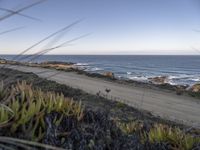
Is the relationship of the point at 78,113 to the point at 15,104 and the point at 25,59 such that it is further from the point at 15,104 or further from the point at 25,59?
the point at 25,59

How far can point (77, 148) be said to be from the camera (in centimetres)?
249

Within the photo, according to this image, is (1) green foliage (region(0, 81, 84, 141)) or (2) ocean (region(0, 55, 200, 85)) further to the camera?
(2) ocean (region(0, 55, 200, 85))

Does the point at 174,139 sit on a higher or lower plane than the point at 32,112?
lower

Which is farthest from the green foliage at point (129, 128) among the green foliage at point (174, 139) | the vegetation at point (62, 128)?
the vegetation at point (62, 128)

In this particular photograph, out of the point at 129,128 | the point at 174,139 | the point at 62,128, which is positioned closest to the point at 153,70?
the point at 129,128

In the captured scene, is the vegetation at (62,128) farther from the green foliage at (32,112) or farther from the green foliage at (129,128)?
the green foliage at (129,128)

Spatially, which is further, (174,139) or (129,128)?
(129,128)

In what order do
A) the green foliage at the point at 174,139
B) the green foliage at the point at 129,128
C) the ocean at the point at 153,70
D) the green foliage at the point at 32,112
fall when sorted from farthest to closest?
the ocean at the point at 153,70, the green foliage at the point at 129,128, the green foliage at the point at 174,139, the green foliage at the point at 32,112

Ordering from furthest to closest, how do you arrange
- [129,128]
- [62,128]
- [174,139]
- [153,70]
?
1. [153,70]
2. [129,128]
3. [174,139]
4. [62,128]

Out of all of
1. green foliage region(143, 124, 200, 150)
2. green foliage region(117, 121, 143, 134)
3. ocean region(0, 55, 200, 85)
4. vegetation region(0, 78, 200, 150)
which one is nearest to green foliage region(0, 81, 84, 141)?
vegetation region(0, 78, 200, 150)

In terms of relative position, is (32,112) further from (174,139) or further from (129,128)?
(129,128)

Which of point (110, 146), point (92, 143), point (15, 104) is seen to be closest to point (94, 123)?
point (110, 146)

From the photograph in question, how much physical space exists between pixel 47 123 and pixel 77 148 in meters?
0.26

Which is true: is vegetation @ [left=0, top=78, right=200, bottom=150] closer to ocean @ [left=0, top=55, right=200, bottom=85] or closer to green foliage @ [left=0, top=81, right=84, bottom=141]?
green foliage @ [left=0, top=81, right=84, bottom=141]
